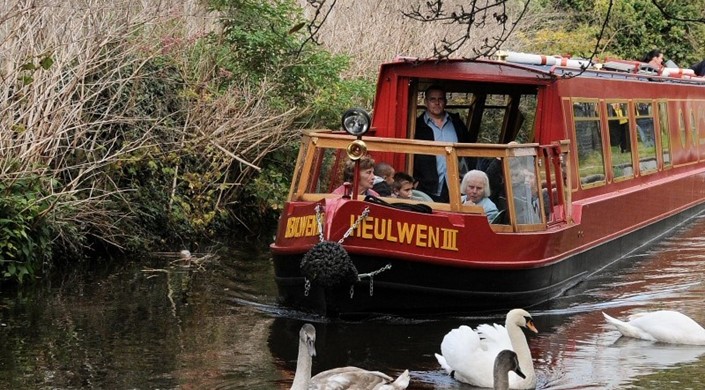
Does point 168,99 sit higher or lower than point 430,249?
higher

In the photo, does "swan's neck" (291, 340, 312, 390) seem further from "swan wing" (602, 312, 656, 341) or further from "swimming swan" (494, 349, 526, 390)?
"swan wing" (602, 312, 656, 341)

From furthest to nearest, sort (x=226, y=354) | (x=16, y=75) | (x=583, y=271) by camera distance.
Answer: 1. (x=583, y=271)
2. (x=16, y=75)
3. (x=226, y=354)

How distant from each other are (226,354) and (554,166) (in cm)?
424

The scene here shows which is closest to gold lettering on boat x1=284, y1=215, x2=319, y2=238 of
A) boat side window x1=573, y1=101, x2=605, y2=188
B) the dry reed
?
the dry reed

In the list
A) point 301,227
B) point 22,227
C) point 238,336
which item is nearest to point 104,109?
point 22,227

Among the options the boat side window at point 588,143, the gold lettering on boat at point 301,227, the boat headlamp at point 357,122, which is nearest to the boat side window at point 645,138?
the boat side window at point 588,143

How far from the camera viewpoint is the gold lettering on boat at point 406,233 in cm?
1075

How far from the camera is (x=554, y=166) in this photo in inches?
505

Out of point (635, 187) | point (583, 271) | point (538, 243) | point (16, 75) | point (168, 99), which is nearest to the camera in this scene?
point (538, 243)

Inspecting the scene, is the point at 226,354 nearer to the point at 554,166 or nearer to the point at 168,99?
the point at 554,166

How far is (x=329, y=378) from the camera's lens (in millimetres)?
8477

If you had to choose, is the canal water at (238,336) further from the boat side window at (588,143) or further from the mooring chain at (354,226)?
the boat side window at (588,143)

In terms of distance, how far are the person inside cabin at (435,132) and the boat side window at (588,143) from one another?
1473 millimetres

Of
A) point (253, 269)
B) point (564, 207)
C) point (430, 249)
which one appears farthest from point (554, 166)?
point (253, 269)
